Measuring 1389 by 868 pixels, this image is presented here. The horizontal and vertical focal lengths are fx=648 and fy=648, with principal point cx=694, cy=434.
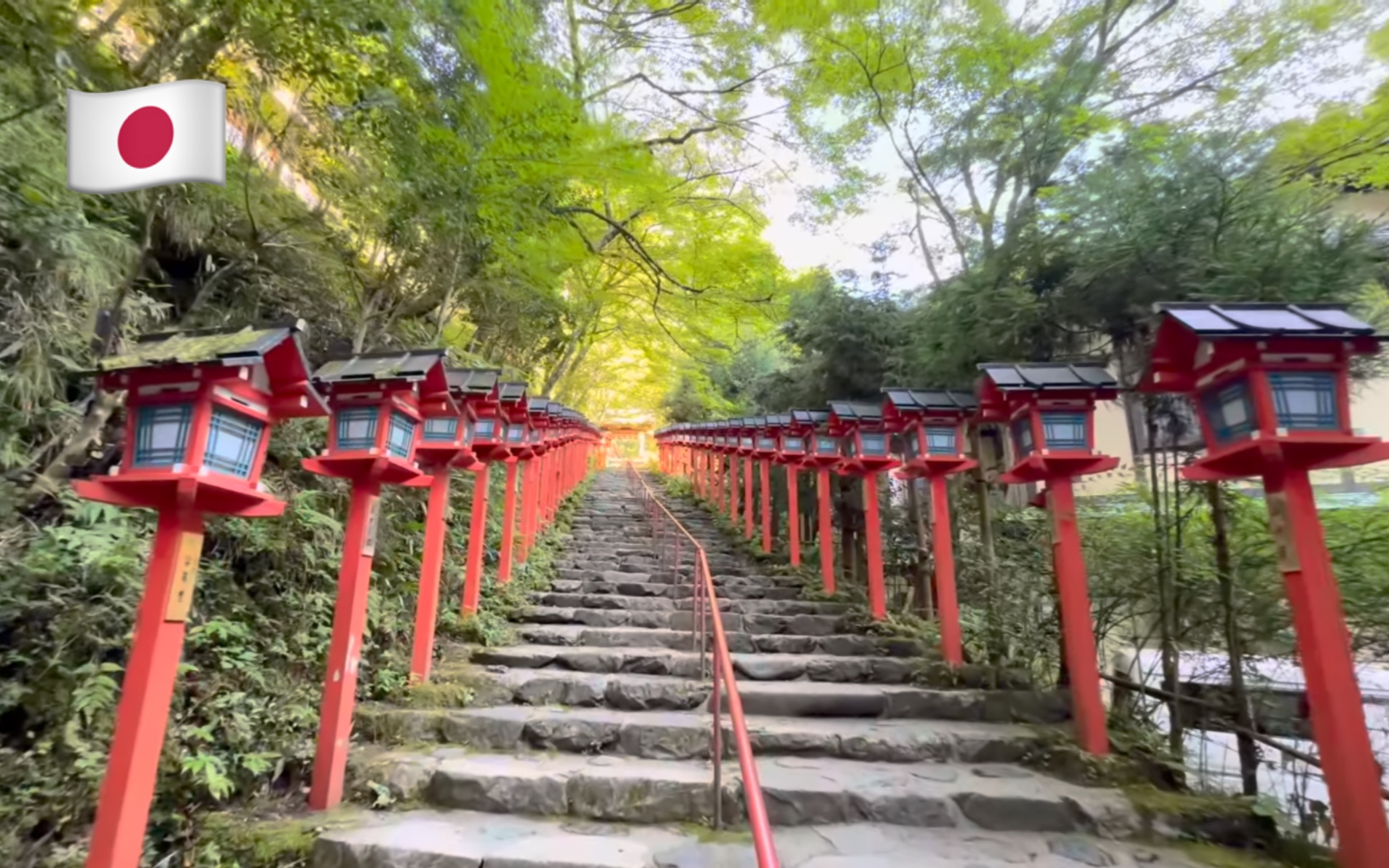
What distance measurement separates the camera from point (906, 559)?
7.95 m

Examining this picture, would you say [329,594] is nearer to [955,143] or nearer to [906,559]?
[906,559]

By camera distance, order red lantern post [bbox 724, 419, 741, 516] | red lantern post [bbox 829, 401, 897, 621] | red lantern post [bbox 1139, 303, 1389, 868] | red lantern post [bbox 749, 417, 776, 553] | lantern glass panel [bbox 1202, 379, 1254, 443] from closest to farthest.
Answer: red lantern post [bbox 1139, 303, 1389, 868] → lantern glass panel [bbox 1202, 379, 1254, 443] → red lantern post [bbox 829, 401, 897, 621] → red lantern post [bbox 749, 417, 776, 553] → red lantern post [bbox 724, 419, 741, 516]

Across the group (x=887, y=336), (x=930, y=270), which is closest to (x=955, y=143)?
(x=930, y=270)

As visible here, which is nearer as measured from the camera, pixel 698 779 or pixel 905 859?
pixel 905 859

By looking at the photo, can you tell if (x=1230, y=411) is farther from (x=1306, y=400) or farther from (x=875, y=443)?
(x=875, y=443)

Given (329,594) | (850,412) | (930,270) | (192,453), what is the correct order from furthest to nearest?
(930,270)
(850,412)
(329,594)
(192,453)

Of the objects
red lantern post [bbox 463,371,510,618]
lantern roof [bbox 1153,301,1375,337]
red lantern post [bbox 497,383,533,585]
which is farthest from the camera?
red lantern post [bbox 497,383,533,585]

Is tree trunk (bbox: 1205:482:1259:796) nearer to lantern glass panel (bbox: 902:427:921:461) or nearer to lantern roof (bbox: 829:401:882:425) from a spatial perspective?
lantern glass panel (bbox: 902:427:921:461)

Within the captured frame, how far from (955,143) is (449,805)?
7.43m

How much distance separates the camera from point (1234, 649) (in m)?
4.00

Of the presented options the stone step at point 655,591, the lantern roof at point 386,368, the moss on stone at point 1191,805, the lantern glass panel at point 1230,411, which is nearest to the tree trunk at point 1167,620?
the moss on stone at point 1191,805

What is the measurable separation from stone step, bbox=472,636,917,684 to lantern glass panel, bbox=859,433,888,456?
202 centimetres

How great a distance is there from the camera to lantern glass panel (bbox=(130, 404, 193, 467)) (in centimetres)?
253

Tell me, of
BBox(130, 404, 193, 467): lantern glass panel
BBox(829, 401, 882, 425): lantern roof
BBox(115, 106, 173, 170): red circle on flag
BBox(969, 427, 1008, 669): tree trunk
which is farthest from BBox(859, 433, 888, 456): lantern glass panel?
BBox(115, 106, 173, 170): red circle on flag
